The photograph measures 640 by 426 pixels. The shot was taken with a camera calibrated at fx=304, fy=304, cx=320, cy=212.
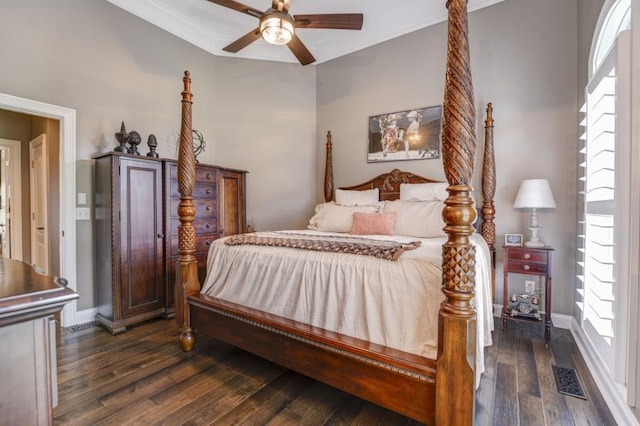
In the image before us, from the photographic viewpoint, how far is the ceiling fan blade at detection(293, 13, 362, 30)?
2.52m

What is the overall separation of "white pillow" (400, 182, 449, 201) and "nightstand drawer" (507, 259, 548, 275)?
85 cm

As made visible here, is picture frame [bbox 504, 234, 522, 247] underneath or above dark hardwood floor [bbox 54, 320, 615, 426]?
above

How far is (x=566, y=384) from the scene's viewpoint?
1923mm

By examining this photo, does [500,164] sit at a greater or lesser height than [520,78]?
lesser

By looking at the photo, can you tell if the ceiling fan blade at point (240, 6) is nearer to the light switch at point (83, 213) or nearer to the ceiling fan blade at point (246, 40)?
the ceiling fan blade at point (246, 40)

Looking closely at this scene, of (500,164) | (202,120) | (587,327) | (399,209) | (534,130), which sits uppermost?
(202,120)

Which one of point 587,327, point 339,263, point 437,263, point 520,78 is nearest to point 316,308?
point 339,263

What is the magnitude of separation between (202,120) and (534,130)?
3.90 metres

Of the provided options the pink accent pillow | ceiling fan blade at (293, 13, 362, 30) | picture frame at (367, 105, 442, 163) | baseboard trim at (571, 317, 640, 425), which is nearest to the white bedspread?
baseboard trim at (571, 317, 640, 425)

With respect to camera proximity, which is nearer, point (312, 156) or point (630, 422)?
point (630, 422)

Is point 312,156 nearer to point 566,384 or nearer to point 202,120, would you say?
point 202,120

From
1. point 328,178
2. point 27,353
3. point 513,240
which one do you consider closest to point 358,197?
point 328,178

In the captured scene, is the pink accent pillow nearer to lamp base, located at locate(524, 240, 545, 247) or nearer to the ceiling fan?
lamp base, located at locate(524, 240, 545, 247)

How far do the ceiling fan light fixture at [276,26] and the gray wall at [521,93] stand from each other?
186 centimetres
